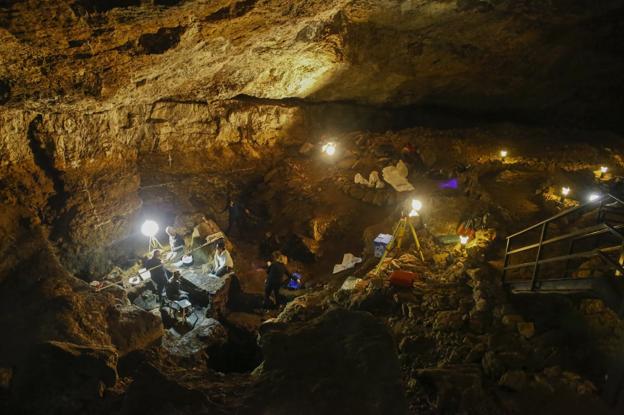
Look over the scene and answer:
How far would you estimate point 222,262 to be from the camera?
373 inches

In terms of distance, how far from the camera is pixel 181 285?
909cm

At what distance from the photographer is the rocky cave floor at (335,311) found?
3.52 m

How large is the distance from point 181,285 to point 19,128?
5.00m

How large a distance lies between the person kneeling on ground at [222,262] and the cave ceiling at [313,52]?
4.52 meters

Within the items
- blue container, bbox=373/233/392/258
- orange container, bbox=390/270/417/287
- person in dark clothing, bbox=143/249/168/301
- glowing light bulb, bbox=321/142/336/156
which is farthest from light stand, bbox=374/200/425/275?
glowing light bulb, bbox=321/142/336/156

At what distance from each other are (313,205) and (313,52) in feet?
16.1

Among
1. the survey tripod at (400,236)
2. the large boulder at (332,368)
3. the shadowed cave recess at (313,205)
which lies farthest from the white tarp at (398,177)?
the large boulder at (332,368)

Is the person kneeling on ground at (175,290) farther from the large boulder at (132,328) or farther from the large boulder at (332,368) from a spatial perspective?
the large boulder at (332,368)

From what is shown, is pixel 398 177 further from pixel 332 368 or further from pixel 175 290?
pixel 332 368

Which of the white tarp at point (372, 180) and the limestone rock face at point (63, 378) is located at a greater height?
the limestone rock face at point (63, 378)

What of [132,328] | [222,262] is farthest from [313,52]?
[132,328]

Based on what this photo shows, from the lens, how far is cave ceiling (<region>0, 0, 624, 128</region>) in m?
5.32

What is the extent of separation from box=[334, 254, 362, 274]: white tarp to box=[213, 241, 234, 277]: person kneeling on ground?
2925mm

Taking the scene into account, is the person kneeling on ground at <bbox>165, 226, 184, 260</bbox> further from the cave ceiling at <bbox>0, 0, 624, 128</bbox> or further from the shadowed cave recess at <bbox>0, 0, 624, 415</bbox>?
the cave ceiling at <bbox>0, 0, 624, 128</bbox>
